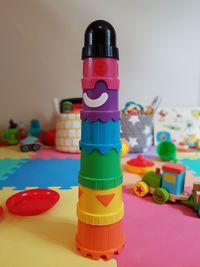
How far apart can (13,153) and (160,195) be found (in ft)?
3.02

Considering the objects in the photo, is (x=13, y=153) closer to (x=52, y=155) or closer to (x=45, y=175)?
(x=52, y=155)

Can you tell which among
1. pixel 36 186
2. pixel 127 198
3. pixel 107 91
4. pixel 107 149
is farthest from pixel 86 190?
pixel 36 186

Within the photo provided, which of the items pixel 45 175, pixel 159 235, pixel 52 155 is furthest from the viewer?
pixel 52 155

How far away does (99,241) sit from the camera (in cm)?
51

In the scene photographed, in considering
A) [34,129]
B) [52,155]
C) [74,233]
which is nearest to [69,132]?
[52,155]

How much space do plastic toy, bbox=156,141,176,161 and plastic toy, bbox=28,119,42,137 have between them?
816mm

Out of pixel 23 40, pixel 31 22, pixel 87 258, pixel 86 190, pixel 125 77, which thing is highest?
pixel 31 22

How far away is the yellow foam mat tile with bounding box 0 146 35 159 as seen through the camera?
132 centimetres

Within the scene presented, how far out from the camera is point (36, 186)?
0.88m

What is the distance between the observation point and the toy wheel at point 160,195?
753 millimetres

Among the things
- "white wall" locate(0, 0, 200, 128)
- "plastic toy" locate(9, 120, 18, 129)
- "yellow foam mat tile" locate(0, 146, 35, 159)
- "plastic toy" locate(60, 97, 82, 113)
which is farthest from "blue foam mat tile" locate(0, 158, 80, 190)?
"white wall" locate(0, 0, 200, 128)

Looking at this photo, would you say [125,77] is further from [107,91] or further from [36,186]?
[107,91]

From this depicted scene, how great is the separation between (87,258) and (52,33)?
1.44 m

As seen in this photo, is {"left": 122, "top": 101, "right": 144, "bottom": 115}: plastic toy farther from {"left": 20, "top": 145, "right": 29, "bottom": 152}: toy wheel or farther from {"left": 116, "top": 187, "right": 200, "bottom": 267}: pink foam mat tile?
{"left": 116, "top": 187, "right": 200, "bottom": 267}: pink foam mat tile
